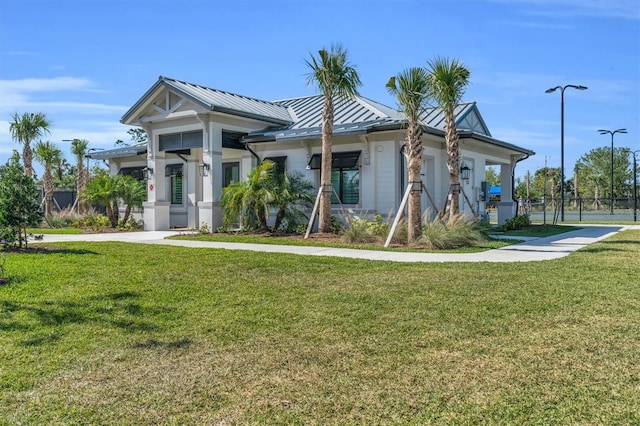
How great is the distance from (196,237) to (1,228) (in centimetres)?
603

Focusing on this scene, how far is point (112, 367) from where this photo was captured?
422cm

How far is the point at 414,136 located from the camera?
13141 millimetres

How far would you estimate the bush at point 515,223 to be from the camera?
19.4 meters

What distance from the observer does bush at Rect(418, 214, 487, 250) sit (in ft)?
40.9

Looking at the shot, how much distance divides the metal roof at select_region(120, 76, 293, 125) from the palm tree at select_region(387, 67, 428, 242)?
7.26m

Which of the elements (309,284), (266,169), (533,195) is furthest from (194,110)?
(533,195)

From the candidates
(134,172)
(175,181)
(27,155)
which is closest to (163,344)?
(175,181)

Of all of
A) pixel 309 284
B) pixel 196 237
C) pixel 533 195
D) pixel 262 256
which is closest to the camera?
pixel 309 284

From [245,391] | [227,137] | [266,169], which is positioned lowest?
[245,391]

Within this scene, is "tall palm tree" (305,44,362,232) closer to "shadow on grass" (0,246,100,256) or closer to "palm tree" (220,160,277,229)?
"palm tree" (220,160,277,229)

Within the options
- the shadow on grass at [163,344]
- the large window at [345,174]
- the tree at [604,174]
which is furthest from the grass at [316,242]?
the tree at [604,174]

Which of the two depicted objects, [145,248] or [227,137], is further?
[227,137]

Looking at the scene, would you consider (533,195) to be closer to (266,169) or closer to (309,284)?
(266,169)

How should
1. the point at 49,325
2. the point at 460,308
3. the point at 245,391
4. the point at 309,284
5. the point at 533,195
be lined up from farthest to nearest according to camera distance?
the point at 533,195 < the point at 309,284 < the point at 460,308 < the point at 49,325 < the point at 245,391
